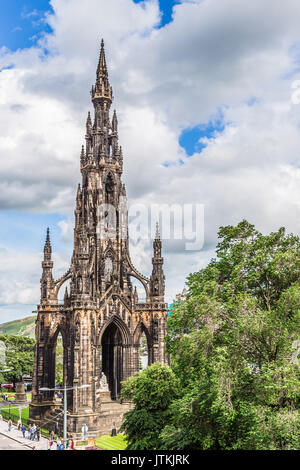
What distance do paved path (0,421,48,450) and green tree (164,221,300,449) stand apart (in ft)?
61.7

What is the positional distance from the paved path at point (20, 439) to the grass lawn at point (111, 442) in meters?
4.57

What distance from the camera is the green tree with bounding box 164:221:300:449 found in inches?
824

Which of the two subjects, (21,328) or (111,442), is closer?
(111,442)

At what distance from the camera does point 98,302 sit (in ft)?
162

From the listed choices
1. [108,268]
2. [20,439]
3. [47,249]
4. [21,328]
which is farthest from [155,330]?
[21,328]

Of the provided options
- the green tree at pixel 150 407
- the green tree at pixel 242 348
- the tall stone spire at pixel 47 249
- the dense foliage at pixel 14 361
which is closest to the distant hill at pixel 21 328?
the dense foliage at pixel 14 361

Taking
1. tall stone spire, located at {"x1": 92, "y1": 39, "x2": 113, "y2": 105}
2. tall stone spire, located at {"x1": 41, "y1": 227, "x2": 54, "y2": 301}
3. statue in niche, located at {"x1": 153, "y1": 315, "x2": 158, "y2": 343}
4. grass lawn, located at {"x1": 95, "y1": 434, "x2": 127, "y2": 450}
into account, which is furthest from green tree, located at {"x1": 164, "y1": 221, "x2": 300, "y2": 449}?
tall stone spire, located at {"x1": 92, "y1": 39, "x2": 113, "y2": 105}

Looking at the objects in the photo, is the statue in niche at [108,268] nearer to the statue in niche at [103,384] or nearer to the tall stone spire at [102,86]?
the statue in niche at [103,384]

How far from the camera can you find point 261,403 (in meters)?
21.9

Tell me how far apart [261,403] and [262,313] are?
12.9 feet

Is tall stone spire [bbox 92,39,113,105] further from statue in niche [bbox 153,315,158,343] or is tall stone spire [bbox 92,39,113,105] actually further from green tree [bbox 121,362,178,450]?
green tree [bbox 121,362,178,450]

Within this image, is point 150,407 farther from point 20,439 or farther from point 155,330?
point 20,439

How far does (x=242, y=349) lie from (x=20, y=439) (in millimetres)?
30286

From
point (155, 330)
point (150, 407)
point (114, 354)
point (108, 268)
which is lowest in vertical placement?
point (150, 407)
